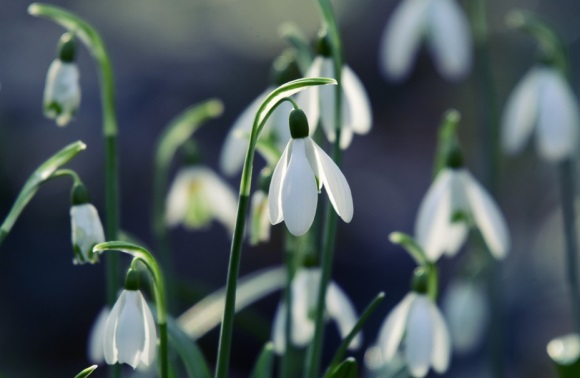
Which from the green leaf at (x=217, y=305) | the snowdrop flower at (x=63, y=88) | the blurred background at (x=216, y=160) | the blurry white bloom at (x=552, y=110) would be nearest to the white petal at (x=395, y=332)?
the green leaf at (x=217, y=305)

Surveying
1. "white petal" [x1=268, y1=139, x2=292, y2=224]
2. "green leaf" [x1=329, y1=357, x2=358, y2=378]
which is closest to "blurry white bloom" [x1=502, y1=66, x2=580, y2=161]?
"green leaf" [x1=329, y1=357, x2=358, y2=378]

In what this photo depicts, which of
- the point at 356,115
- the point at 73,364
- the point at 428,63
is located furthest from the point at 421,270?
the point at 428,63

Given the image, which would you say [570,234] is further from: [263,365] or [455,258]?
[455,258]

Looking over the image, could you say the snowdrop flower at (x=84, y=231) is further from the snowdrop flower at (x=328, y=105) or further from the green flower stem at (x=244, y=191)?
the snowdrop flower at (x=328, y=105)

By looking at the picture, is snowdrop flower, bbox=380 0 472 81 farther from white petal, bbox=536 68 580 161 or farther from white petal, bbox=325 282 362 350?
white petal, bbox=325 282 362 350

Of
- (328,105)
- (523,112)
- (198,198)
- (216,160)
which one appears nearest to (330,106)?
(328,105)

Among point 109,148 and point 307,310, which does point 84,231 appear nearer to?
point 109,148
